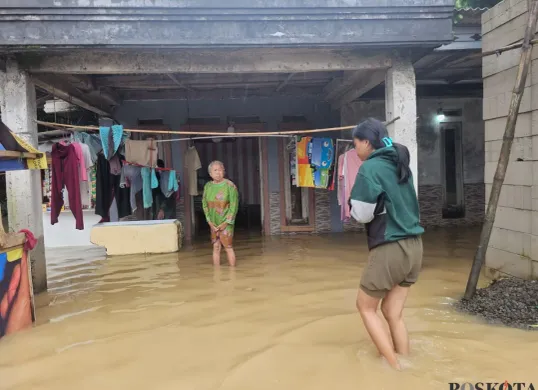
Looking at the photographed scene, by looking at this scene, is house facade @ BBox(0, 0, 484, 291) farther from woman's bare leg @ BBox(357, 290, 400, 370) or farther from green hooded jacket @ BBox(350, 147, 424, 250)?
woman's bare leg @ BBox(357, 290, 400, 370)

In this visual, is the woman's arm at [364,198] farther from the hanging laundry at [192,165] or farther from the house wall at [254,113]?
the house wall at [254,113]

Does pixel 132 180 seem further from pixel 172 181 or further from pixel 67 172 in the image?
pixel 67 172

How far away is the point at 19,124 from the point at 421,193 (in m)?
8.48

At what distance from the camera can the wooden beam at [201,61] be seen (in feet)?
18.4

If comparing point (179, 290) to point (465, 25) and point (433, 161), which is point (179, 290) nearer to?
point (465, 25)

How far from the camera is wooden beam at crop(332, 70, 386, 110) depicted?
661 centimetres

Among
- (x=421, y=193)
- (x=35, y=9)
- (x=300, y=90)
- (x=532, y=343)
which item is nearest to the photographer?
(x=532, y=343)

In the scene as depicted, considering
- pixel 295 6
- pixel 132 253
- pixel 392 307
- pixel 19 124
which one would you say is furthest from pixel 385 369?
pixel 132 253

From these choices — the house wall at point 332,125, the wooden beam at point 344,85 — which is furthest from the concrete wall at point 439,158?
the wooden beam at point 344,85

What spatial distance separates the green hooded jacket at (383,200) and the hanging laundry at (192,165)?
686 cm

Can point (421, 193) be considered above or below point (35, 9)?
below

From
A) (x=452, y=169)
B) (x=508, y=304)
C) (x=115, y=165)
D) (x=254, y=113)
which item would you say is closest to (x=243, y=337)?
(x=508, y=304)

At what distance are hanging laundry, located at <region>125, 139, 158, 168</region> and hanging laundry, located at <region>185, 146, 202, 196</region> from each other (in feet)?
4.54

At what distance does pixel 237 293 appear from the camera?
5.40 m
